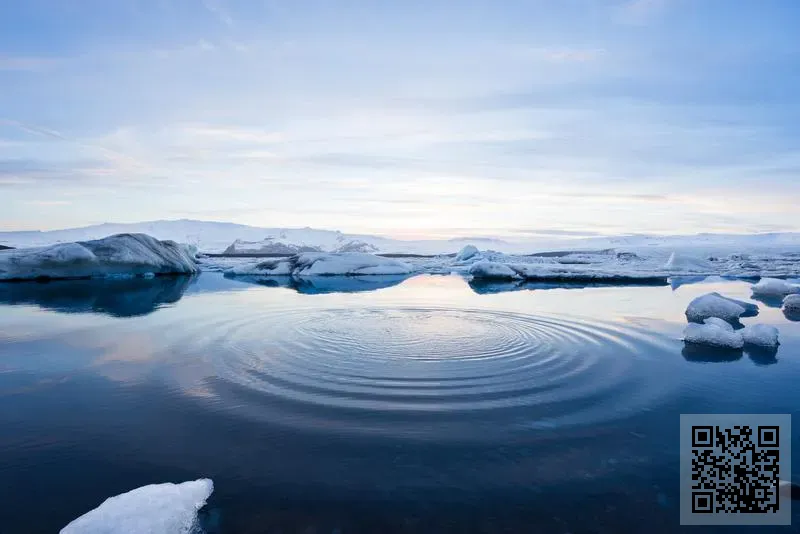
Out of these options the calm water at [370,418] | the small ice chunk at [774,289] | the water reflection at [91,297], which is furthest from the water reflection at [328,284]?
the small ice chunk at [774,289]

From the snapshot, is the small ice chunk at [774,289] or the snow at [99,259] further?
the snow at [99,259]

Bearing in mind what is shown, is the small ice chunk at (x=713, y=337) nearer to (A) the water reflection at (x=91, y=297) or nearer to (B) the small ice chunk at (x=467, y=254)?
(A) the water reflection at (x=91, y=297)

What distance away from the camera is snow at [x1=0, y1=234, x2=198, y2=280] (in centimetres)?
1836

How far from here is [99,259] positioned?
20.0 m

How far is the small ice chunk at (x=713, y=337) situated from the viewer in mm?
7023

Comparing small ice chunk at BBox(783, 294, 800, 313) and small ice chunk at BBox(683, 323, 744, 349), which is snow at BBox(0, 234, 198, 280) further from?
small ice chunk at BBox(783, 294, 800, 313)

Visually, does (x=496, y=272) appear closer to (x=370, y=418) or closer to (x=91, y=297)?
(x=91, y=297)

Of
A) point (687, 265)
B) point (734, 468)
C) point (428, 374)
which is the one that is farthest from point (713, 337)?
point (687, 265)

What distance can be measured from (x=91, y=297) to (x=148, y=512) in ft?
42.6

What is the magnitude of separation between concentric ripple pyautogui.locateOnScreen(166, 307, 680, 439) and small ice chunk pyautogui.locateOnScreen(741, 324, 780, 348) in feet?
4.77

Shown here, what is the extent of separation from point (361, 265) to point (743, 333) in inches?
709

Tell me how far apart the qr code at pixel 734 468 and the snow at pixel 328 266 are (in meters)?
20.0

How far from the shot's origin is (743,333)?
7527mm

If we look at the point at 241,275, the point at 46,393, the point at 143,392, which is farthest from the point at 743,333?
the point at 241,275
